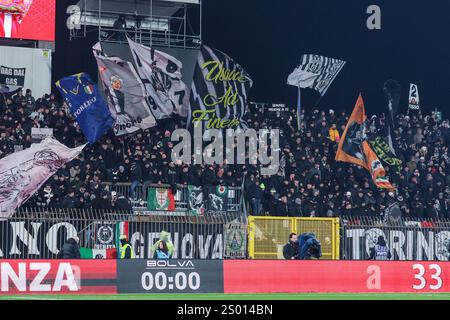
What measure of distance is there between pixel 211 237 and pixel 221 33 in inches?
742

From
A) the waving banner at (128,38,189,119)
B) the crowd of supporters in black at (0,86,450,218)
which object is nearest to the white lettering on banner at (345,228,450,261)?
the crowd of supporters in black at (0,86,450,218)

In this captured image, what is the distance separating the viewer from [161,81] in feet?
125

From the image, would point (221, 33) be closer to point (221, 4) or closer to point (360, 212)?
point (221, 4)

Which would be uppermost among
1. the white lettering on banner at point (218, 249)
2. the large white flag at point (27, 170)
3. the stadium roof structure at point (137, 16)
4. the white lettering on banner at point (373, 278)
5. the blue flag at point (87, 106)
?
the stadium roof structure at point (137, 16)

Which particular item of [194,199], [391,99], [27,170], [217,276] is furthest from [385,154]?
[217,276]

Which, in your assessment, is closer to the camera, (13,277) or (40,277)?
(13,277)

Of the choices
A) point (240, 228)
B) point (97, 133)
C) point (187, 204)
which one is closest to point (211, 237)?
point (240, 228)

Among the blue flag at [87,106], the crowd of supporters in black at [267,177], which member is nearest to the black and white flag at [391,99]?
the crowd of supporters in black at [267,177]

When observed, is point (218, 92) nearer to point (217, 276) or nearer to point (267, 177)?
point (267, 177)

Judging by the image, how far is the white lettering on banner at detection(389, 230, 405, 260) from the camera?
32.4 meters

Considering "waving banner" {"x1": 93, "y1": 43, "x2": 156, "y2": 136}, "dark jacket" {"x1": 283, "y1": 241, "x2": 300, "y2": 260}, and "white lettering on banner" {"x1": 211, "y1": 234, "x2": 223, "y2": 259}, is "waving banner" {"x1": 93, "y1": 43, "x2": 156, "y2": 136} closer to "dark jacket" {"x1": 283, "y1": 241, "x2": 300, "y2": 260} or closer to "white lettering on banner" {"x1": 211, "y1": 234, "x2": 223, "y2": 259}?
"white lettering on banner" {"x1": 211, "y1": 234, "x2": 223, "y2": 259}

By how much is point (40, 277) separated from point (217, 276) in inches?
168

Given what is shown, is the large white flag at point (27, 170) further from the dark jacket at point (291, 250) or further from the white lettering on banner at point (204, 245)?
the dark jacket at point (291, 250)

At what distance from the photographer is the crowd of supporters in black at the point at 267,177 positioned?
33125 mm
